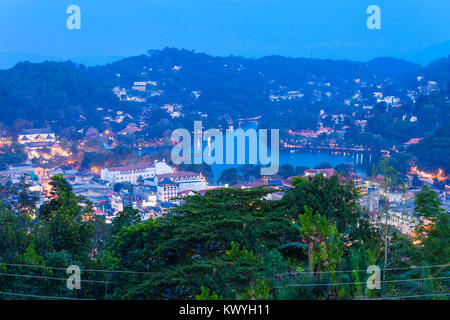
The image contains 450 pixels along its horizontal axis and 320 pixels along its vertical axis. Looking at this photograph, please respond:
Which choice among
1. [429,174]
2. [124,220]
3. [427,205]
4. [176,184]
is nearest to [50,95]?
[176,184]

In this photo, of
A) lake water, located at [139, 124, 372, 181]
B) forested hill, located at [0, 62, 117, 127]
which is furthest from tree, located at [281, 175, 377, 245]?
forested hill, located at [0, 62, 117, 127]

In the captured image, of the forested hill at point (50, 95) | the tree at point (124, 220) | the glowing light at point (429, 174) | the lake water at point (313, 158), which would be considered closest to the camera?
the tree at point (124, 220)

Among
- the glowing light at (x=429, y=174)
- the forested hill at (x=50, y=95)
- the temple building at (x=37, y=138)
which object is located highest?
the forested hill at (x=50, y=95)

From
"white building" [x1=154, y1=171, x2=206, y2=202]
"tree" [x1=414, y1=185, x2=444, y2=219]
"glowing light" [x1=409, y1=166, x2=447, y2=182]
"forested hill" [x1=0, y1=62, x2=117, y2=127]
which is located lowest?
"tree" [x1=414, y1=185, x2=444, y2=219]

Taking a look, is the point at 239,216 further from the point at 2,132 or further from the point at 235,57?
the point at 235,57

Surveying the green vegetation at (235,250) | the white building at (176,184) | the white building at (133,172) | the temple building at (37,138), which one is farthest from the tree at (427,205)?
the temple building at (37,138)

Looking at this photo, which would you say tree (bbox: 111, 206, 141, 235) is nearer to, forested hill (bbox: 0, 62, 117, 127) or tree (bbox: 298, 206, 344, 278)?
tree (bbox: 298, 206, 344, 278)

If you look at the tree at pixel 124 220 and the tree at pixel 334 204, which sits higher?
the tree at pixel 334 204

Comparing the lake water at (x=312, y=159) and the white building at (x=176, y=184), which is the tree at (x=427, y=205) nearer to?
the white building at (x=176, y=184)
